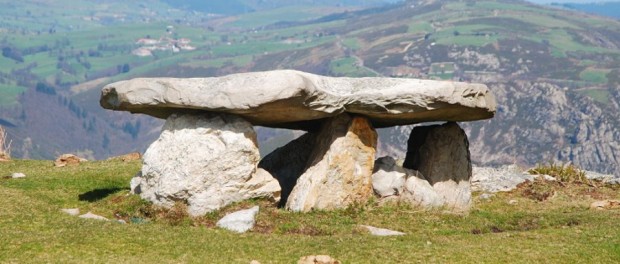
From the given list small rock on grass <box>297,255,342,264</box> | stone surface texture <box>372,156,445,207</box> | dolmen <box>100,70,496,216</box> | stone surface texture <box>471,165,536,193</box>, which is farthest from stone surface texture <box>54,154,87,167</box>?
small rock on grass <box>297,255,342,264</box>

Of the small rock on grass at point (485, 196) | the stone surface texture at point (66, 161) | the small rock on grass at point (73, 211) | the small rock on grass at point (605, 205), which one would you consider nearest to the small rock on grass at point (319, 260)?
the small rock on grass at point (73, 211)

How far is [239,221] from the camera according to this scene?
2617 cm

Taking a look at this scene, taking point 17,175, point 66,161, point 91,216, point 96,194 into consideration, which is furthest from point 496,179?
point 17,175

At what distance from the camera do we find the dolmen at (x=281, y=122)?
2828 centimetres

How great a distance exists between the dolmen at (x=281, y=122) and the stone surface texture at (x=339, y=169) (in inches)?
1.6

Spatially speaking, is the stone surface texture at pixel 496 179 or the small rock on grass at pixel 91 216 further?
the stone surface texture at pixel 496 179

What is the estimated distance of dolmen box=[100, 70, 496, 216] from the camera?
92.8 ft

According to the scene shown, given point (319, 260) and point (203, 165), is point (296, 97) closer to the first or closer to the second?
point (203, 165)

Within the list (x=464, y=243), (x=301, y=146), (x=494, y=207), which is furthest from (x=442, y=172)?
(x=464, y=243)

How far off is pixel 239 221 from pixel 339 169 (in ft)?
17.9

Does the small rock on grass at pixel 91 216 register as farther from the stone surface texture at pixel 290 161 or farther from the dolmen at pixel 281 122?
the stone surface texture at pixel 290 161

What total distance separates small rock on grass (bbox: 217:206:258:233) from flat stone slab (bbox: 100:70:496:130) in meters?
3.93

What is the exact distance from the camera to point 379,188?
31.4 m

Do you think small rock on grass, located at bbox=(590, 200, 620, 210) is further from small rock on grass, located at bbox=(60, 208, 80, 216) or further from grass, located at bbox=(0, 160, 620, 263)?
small rock on grass, located at bbox=(60, 208, 80, 216)
